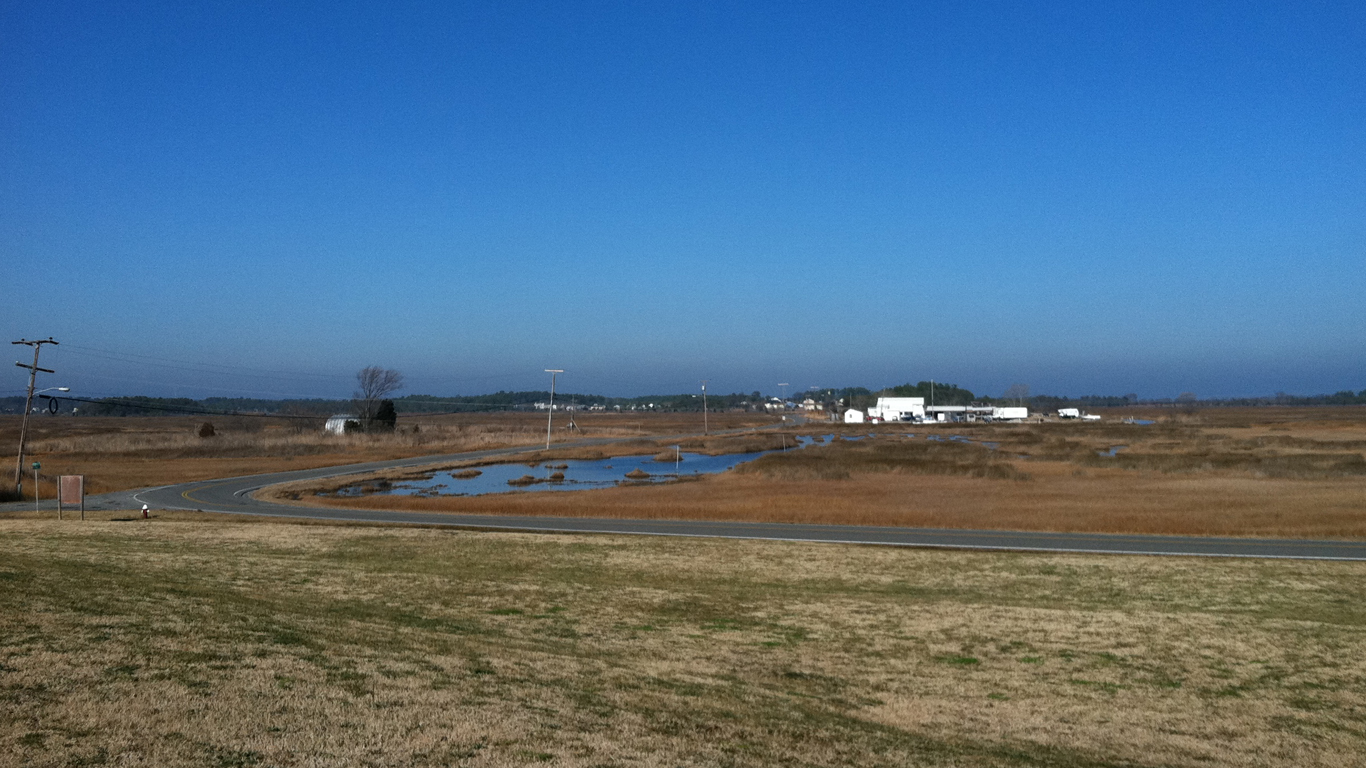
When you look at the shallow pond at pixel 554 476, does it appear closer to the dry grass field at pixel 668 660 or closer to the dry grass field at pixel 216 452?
the dry grass field at pixel 216 452

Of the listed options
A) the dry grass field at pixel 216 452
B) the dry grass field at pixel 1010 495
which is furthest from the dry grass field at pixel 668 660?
the dry grass field at pixel 216 452

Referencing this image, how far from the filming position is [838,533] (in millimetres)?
Answer: 33312

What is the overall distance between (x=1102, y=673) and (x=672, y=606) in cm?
840

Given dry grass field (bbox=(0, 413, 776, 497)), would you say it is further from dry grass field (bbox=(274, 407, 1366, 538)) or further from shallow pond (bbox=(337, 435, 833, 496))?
dry grass field (bbox=(274, 407, 1366, 538))

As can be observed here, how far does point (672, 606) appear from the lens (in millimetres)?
19578

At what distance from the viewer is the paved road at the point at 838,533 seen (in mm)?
28703

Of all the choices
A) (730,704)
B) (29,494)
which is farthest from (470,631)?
(29,494)

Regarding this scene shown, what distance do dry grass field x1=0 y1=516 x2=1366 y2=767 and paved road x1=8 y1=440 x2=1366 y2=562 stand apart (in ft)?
10.9

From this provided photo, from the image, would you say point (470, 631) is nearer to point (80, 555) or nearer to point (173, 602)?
point (173, 602)

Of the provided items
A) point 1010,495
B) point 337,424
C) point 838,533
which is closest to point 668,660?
point 838,533

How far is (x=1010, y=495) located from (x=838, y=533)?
65.0ft

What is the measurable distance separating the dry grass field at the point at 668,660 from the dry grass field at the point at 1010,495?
11.8 meters

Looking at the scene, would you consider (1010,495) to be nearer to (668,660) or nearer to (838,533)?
(838,533)

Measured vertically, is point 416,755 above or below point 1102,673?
above
